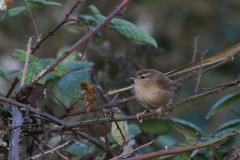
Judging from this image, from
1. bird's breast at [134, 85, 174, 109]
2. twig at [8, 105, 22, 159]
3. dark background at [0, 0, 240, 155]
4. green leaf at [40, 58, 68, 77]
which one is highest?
dark background at [0, 0, 240, 155]

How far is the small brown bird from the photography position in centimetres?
284

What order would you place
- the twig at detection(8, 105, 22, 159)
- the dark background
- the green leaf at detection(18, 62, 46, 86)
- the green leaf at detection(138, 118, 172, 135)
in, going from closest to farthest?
the twig at detection(8, 105, 22, 159) → the green leaf at detection(18, 62, 46, 86) → the green leaf at detection(138, 118, 172, 135) → the dark background

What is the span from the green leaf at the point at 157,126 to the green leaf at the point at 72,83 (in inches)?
28.5

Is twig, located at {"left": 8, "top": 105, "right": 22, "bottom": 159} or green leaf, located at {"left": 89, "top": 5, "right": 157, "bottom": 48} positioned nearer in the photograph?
twig, located at {"left": 8, "top": 105, "right": 22, "bottom": 159}

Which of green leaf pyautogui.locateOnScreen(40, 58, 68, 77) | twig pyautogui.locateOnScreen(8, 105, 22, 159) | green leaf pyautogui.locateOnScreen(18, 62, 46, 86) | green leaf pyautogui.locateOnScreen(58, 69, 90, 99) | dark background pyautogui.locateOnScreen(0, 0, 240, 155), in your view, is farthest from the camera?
dark background pyautogui.locateOnScreen(0, 0, 240, 155)

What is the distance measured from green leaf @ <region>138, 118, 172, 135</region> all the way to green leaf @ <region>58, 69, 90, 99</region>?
2.38 feet

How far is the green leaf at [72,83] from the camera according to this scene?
2.51 meters

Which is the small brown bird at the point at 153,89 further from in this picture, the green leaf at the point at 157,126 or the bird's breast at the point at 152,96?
the green leaf at the point at 157,126

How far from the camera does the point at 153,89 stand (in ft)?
9.81

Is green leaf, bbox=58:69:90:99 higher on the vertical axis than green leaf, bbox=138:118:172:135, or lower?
higher

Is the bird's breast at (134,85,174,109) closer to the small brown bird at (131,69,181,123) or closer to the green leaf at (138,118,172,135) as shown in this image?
the small brown bird at (131,69,181,123)

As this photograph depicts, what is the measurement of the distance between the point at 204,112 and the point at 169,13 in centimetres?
195

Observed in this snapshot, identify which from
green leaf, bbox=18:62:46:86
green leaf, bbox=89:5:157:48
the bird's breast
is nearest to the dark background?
the bird's breast

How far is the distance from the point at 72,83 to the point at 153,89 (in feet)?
2.78
